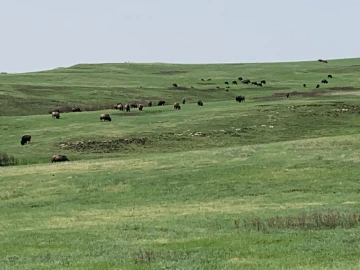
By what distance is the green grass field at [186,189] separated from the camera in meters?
18.0

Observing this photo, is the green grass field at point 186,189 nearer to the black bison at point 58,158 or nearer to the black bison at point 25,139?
the black bison at point 25,139

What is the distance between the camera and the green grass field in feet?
59.0

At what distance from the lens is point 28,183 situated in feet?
127

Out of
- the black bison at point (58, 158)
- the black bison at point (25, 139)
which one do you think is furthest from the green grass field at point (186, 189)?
the black bison at point (58, 158)

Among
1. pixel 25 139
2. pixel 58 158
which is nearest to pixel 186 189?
pixel 58 158

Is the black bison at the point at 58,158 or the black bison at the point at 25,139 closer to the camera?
the black bison at the point at 58,158

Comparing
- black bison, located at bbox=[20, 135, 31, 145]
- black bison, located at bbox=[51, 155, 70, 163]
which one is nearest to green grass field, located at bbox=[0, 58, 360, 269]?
black bison, located at bbox=[20, 135, 31, 145]

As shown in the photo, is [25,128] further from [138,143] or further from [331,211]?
[331,211]

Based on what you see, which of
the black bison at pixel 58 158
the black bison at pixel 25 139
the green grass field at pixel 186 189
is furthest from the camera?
the black bison at pixel 25 139

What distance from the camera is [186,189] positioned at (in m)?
34.5

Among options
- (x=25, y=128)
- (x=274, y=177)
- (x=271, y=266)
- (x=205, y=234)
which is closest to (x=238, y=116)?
(x=25, y=128)

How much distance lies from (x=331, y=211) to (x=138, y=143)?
33.8 metres

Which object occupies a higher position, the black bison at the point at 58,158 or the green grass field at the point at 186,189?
the green grass field at the point at 186,189

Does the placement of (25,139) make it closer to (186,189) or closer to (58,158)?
(58,158)
